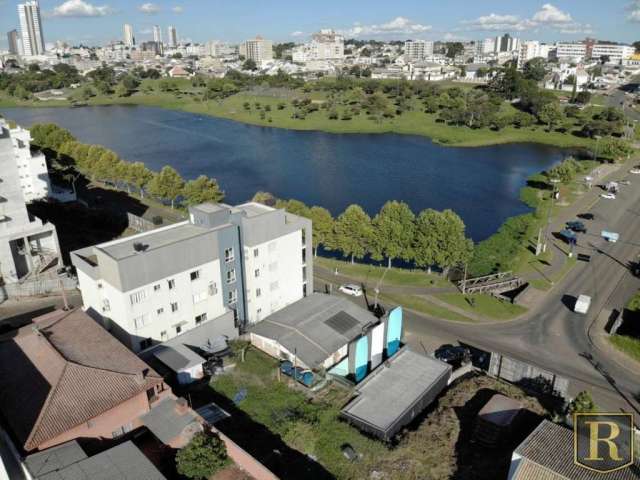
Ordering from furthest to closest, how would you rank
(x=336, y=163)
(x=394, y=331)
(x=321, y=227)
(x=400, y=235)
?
(x=336, y=163)
(x=321, y=227)
(x=400, y=235)
(x=394, y=331)

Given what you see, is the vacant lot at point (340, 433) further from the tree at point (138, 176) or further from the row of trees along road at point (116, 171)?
the tree at point (138, 176)

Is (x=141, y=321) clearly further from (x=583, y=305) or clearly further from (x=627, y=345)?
(x=583, y=305)

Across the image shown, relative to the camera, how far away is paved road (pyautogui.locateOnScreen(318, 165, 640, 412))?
24375 mm

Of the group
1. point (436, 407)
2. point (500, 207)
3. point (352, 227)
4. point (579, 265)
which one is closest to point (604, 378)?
point (436, 407)

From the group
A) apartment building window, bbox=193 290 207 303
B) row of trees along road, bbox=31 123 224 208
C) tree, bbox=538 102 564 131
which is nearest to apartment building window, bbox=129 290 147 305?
apartment building window, bbox=193 290 207 303

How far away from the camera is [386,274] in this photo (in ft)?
122

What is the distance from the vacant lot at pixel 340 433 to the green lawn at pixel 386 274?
13041mm

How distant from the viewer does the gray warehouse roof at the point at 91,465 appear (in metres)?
15.4

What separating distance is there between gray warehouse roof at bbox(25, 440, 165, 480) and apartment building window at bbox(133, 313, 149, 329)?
7234 millimetres

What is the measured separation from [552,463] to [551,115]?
91612 millimetres

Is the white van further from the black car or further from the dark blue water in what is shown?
the dark blue water

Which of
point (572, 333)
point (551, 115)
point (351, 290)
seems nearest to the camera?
point (572, 333)

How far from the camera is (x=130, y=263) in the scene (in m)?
22.3

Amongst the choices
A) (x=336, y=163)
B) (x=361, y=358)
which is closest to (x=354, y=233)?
(x=361, y=358)
